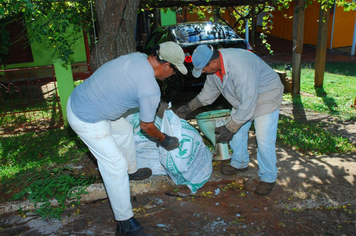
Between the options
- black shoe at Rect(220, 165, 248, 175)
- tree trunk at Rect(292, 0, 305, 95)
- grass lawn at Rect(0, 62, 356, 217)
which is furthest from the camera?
tree trunk at Rect(292, 0, 305, 95)

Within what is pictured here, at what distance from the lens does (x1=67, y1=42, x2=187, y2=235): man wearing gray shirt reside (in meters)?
2.46

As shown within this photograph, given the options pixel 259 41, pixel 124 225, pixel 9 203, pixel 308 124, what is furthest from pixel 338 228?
pixel 259 41

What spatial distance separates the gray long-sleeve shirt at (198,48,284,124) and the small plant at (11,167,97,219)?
1864mm

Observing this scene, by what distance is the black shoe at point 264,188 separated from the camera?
3.27 metres

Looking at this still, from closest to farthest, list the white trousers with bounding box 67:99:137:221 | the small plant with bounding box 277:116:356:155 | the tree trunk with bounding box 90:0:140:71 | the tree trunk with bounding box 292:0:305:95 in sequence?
the white trousers with bounding box 67:99:137:221 < the tree trunk with bounding box 90:0:140:71 < the small plant with bounding box 277:116:356:155 < the tree trunk with bounding box 292:0:305:95

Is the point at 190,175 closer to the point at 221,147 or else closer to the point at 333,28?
the point at 221,147

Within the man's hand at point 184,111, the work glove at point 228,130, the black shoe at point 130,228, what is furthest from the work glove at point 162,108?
the black shoe at point 130,228

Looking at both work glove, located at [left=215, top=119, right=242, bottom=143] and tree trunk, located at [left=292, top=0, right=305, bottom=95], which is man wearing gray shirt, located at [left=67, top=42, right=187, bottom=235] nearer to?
work glove, located at [left=215, top=119, right=242, bottom=143]

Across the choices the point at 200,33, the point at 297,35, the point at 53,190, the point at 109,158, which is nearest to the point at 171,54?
the point at 109,158

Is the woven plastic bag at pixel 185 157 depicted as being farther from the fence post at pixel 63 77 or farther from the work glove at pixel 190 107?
the fence post at pixel 63 77

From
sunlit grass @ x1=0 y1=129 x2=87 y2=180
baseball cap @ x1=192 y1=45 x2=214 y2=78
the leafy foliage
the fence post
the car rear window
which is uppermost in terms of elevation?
the leafy foliage

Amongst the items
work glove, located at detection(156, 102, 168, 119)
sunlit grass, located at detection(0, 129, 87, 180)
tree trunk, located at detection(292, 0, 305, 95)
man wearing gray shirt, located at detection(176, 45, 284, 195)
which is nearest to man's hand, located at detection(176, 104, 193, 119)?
work glove, located at detection(156, 102, 168, 119)

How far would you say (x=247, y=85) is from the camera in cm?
285

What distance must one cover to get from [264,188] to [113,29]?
8.40 feet
